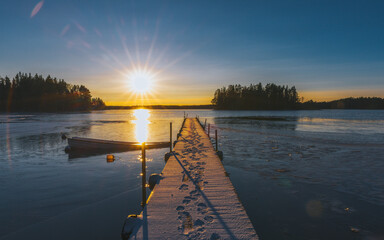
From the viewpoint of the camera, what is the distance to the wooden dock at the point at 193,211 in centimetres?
502

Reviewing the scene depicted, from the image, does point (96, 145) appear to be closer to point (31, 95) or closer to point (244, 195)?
point (244, 195)

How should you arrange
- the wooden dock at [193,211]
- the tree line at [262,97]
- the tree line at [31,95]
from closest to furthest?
the wooden dock at [193,211]
the tree line at [31,95]
the tree line at [262,97]

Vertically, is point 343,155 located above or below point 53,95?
below

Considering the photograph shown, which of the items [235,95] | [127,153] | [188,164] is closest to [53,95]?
[235,95]

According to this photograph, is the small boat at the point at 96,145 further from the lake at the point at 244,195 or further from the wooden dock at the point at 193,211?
the wooden dock at the point at 193,211

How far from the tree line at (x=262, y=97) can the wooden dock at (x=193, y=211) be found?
16850 centimetres

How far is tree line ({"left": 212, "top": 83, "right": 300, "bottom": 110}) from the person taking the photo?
6634 inches

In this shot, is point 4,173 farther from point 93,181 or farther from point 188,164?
point 188,164

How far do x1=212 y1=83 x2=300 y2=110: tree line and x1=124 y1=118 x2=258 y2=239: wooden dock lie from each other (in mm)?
168504

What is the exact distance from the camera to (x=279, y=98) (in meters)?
170

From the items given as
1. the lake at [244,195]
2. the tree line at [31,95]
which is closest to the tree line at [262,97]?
the tree line at [31,95]

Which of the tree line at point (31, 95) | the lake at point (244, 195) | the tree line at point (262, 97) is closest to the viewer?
the lake at point (244, 195)

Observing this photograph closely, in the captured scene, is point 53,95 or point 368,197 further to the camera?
point 53,95

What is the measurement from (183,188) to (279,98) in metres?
175
